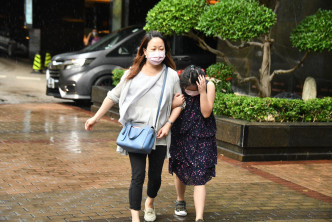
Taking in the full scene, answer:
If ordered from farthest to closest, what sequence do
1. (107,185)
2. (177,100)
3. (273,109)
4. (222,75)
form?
(222,75) → (273,109) → (107,185) → (177,100)

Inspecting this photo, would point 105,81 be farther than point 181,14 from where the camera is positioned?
Yes

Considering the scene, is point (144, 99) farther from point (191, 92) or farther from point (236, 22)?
point (236, 22)

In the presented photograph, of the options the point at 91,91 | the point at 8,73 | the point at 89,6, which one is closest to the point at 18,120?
the point at 91,91

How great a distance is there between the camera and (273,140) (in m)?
8.31

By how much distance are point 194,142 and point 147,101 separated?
62 cm

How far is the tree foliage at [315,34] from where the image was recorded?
377 inches

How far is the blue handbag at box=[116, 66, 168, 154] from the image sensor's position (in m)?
4.74

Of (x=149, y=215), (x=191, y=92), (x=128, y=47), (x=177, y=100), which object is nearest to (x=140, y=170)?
(x=149, y=215)

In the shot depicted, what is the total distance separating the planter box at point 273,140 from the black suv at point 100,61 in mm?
5651

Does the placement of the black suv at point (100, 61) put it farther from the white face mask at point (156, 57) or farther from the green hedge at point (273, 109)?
the white face mask at point (156, 57)

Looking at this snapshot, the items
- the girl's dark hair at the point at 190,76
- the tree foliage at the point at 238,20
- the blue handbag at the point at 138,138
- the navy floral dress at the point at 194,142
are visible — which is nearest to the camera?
the blue handbag at the point at 138,138

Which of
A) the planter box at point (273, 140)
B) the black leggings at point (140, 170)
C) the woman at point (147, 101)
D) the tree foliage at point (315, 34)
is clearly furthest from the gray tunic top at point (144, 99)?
the tree foliage at point (315, 34)

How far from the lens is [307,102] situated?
8.88 metres

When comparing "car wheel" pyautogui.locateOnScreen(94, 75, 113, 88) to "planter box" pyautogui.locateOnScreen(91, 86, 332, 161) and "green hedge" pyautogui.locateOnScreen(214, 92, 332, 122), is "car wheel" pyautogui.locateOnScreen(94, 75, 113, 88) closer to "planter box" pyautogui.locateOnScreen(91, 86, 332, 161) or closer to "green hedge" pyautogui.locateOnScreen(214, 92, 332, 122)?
"green hedge" pyautogui.locateOnScreen(214, 92, 332, 122)
